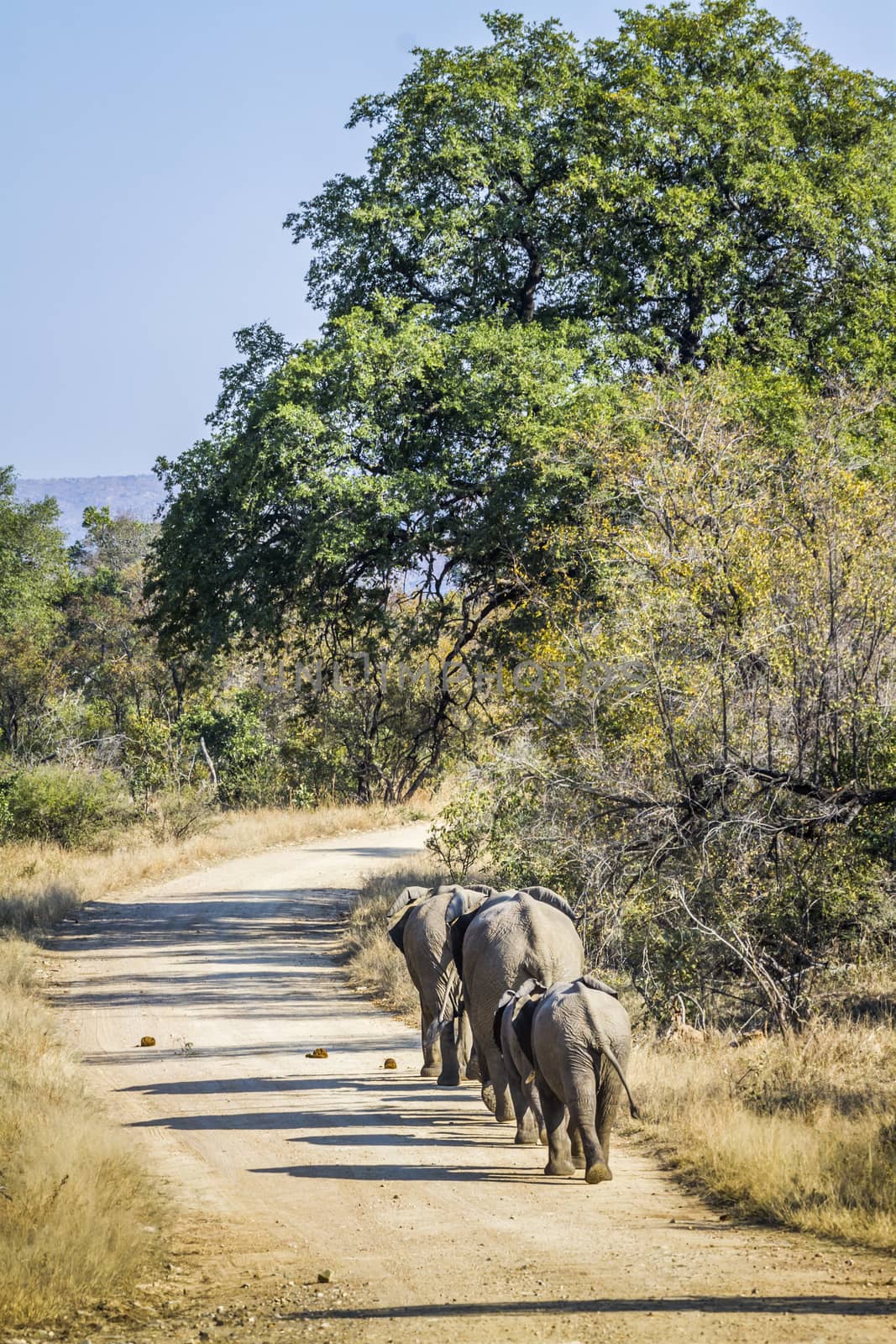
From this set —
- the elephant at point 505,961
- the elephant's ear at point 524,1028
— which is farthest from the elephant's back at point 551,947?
the elephant's ear at point 524,1028

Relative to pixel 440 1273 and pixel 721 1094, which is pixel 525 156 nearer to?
pixel 721 1094

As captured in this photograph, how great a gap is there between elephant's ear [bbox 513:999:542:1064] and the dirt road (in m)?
0.69

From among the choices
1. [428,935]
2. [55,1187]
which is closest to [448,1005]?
[428,935]

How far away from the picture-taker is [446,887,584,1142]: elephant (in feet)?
33.9

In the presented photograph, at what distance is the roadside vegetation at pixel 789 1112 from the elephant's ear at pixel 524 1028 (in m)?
1.14

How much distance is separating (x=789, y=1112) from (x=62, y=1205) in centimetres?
476

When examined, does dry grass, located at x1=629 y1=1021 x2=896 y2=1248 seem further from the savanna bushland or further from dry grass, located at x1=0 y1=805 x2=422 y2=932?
dry grass, located at x1=0 y1=805 x2=422 y2=932

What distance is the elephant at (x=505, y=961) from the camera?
10.3 metres

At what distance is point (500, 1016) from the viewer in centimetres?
980

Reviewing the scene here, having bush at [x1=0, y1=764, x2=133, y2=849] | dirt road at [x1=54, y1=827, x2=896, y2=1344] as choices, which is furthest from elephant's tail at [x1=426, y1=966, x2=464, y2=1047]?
bush at [x1=0, y1=764, x2=133, y2=849]

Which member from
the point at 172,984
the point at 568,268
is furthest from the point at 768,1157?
the point at 568,268

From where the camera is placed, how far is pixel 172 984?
1759 cm

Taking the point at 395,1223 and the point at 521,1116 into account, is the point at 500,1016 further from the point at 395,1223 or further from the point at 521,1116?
the point at 395,1223

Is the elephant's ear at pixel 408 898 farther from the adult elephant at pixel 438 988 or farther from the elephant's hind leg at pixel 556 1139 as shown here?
the elephant's hind leg at pixel 556 1139
